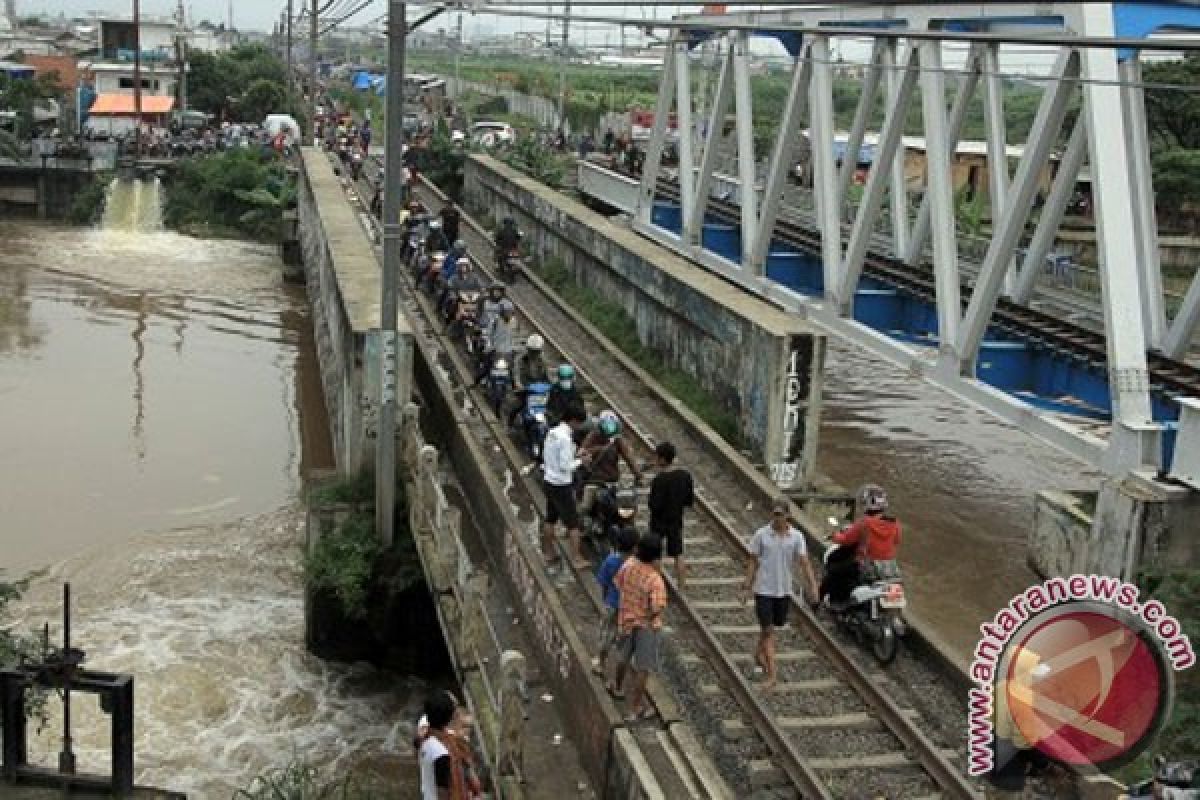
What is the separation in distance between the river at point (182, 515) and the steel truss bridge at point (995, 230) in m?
7.41

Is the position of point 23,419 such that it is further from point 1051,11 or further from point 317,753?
point 1051,11

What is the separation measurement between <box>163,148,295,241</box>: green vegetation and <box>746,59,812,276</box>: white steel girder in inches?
1106

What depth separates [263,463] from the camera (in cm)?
2303

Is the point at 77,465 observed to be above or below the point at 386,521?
below

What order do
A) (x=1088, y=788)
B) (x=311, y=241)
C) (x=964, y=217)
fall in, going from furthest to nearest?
(x=964, y=217) → (x=311, y=241) → (x=1088, y=788)

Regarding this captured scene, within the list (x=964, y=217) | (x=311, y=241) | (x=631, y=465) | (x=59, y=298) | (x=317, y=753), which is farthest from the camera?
(x=964, y=217)

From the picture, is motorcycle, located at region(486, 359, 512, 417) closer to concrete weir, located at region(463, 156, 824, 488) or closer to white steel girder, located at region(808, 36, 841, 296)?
concrete weir, located at region(463, 156, 824, 488)

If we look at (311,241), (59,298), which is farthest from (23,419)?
(59,298)

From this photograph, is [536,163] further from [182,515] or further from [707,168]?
[182,515]

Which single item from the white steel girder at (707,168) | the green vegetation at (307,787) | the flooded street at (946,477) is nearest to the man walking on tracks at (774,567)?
the green vegetation at (307,787)

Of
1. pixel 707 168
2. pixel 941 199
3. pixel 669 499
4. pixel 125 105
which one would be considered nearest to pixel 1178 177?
pixel 707 168

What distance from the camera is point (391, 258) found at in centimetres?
1315

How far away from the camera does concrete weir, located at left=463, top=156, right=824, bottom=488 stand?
53.3ft

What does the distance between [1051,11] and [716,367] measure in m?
6.13
